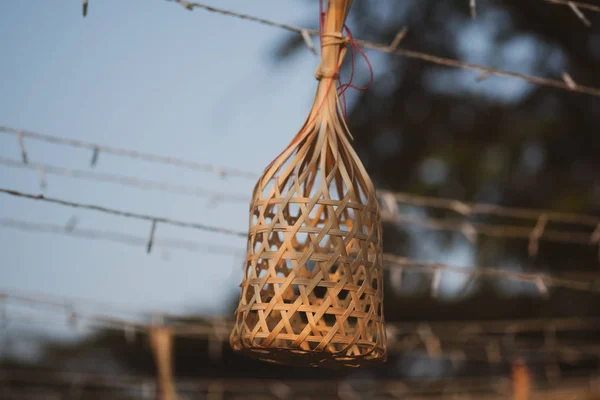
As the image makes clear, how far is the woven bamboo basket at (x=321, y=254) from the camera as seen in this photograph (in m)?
1.10

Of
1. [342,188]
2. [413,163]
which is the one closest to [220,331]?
[342,188]

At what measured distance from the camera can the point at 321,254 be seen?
110 centimetres

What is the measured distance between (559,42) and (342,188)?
437cm

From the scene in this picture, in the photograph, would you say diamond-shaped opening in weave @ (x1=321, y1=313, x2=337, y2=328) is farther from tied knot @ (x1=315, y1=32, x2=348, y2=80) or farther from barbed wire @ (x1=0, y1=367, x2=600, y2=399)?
tied knot @ (x1=315, y1=32, x2=348, y2=80)

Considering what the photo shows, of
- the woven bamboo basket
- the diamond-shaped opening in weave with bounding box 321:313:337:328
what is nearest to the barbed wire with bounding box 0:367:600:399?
the diamond-shaped opening in weave with bounding box 321:313:337:328

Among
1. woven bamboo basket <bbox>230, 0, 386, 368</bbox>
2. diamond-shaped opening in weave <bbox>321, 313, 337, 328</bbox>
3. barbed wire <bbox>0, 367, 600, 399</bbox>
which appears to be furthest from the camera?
barbed wire <bbox>0, 367, 600, 399</bbox>

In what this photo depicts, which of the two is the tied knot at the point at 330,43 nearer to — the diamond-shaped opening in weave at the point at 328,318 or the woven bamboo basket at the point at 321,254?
Answer: the woven bamboo basket at the point at 321,254

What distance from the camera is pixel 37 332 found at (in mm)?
6707

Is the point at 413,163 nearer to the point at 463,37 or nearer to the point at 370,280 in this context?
the point at 463,37

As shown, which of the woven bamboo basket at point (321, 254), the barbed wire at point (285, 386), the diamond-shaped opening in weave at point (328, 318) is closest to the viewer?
the woven bamboo basket at point (321, 254)

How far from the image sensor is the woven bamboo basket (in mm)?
1097

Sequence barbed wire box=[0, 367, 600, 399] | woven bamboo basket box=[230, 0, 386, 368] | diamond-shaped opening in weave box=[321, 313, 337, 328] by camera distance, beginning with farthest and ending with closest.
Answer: barbed wire box=[0, 367, 600, 399] < diamond-shaped opening in weave box=[321, 313, 337, 328] < woven bamboo basket box=[230, 0, 386, 368]

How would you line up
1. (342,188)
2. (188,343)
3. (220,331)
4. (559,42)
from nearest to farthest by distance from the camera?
(342,188), (220,331), (559,42), (188,343)

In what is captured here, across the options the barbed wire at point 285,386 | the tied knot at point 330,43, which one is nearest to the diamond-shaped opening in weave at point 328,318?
the barbed wire at point 285,386
